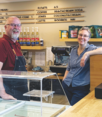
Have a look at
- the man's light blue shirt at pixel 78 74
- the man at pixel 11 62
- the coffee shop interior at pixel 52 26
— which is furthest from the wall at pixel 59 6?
the man at pixel 11 62

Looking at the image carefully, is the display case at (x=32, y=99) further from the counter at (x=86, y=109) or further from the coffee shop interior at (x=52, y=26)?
the coffee shop interior at (x=52, y=26)

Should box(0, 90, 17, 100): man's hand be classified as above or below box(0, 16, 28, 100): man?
below

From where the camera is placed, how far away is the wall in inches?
191

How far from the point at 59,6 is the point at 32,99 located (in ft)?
13.0

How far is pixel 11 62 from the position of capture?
2.20m

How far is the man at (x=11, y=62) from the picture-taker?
5.36 ft

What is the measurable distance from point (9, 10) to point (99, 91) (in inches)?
179

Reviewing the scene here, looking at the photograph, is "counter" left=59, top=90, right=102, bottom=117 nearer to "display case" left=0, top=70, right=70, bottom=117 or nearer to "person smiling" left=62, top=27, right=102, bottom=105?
"display case" left=0, top=70, right=70, bottom=117

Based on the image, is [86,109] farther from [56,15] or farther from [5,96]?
[56,15]

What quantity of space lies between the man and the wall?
2917 mm

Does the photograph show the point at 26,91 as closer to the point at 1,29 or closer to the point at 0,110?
the point at 0,110

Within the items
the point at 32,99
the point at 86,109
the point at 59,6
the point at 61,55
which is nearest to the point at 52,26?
the point at 59,6

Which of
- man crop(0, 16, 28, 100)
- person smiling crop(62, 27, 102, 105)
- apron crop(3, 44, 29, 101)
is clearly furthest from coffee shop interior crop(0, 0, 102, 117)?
apron crop(3, 44, 29, 101)

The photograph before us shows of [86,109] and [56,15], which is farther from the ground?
[56,15]
